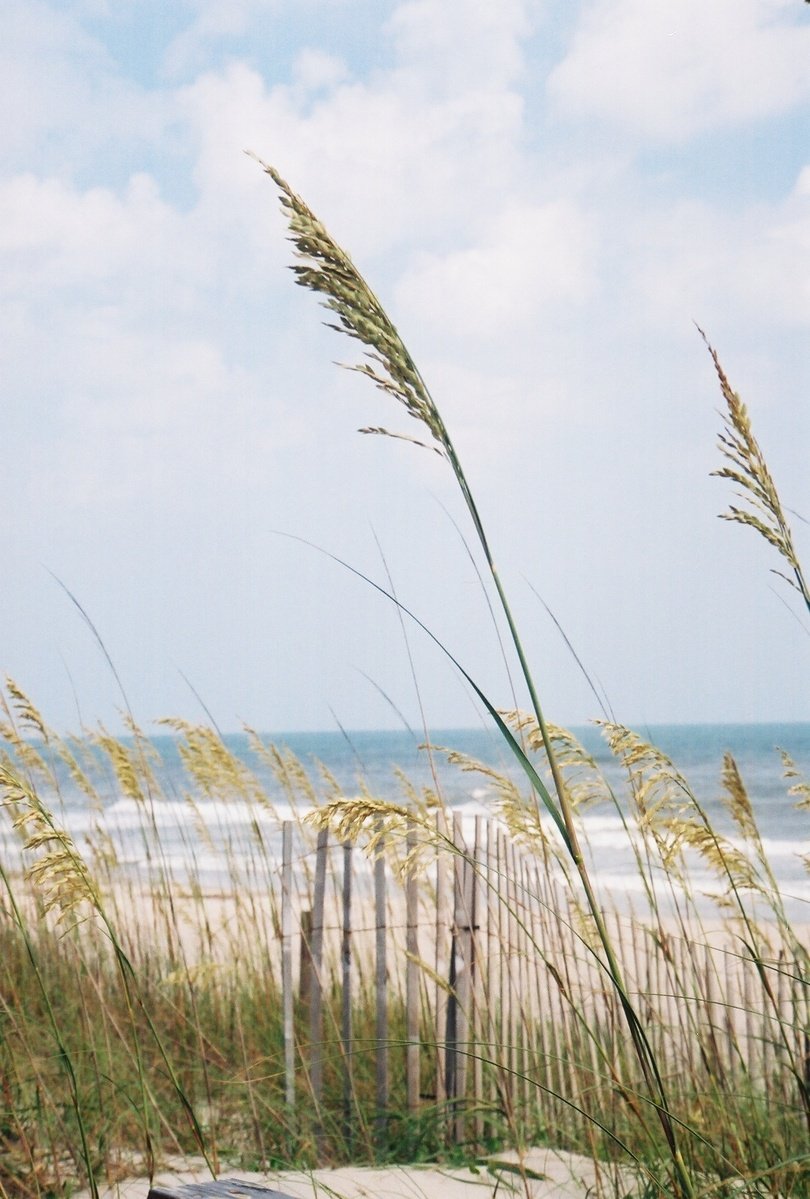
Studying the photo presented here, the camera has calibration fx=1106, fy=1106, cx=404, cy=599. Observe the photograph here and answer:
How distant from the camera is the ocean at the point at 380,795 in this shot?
201 inches

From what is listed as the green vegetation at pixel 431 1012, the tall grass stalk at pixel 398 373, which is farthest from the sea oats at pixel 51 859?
Result: the tall grass stalk at pixel 398 373

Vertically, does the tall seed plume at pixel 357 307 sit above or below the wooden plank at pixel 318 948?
above

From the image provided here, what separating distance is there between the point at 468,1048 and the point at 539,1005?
1.19 feet

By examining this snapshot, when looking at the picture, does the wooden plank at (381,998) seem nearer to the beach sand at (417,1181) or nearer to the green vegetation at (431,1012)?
the green vegetation at (431,1012)

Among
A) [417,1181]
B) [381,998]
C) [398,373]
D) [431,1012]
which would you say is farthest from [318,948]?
[398,373]

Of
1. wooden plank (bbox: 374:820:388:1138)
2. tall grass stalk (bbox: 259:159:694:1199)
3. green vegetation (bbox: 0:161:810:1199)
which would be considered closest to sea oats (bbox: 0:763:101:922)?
green vegetation (bbox: 0:161:810:1199)

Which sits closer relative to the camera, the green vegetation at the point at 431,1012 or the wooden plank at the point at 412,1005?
the green vegetation at the point at 431,1012

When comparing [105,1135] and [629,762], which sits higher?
[629,762]

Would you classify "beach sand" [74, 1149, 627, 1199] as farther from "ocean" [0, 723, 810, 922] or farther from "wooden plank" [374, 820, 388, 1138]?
"ocean" [0, 723, 810, 922]

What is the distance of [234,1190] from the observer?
1.69m

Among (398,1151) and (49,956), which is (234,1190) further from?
(49,956)

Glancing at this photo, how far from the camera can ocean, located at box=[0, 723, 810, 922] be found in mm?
5102

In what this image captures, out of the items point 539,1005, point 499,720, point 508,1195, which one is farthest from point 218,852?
point 499,720

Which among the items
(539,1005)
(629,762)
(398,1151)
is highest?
(629,762)
